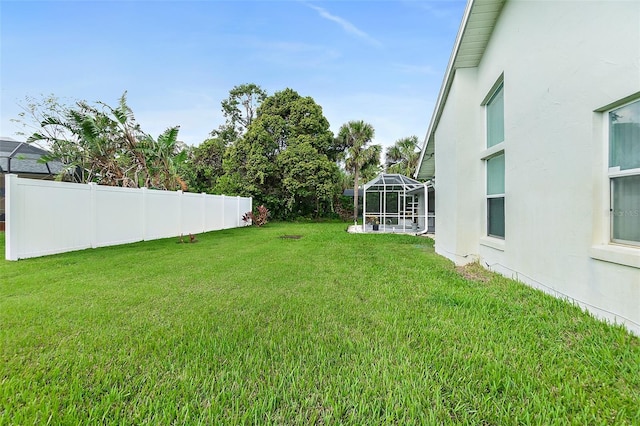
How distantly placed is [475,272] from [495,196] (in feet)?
5.40

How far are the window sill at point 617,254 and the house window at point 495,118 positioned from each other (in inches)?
129

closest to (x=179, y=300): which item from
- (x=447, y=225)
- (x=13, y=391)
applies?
(x=13, y=391)

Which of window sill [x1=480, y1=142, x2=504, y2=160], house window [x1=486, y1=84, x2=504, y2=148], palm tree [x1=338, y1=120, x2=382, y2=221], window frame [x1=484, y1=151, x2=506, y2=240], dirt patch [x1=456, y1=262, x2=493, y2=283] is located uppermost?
palm tree [x1=338, y1=120, x2=382, y2=221]

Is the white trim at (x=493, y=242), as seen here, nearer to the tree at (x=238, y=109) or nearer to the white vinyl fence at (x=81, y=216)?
the white vinyl fence at (x=81, y=216)

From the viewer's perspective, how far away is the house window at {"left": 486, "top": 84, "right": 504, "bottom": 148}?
576 cm

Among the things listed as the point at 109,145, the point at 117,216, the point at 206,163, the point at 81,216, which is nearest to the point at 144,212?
the point at 117,216

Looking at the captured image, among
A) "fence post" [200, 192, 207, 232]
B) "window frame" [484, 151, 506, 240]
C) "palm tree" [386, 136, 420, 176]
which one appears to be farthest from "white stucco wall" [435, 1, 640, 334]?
"palm tree" [386, 136, 420, 176]

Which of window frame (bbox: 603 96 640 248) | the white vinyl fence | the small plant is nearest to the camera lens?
window frame (bbox: 603 96 640 248)

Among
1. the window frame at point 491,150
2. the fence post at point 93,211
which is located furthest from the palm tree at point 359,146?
the fence post at point 93,211

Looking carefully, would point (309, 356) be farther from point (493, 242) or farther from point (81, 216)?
point (81, 216)

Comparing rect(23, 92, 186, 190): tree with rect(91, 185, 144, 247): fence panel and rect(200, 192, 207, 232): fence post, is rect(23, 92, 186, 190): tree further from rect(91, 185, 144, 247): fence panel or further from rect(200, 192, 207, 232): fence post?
rect(91, 185, 144, 247): fence panel

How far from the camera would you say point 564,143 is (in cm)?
363

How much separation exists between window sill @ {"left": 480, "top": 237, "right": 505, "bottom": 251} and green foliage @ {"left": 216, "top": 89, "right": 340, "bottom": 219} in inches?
619

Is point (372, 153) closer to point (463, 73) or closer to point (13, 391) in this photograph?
point (463, 73)
